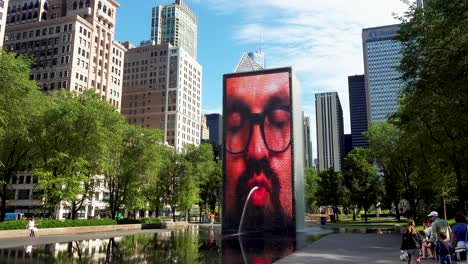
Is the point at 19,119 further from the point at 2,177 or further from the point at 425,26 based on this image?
the point at 425,26

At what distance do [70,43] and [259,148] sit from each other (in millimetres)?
85837

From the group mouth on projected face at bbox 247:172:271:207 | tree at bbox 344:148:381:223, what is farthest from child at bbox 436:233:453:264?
tree at bbox 344:148:381:223

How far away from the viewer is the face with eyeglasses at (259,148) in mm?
38688

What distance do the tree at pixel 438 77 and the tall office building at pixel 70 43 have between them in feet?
303

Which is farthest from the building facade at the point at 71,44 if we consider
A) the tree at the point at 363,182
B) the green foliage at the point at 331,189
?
the tree at the point at 363,182

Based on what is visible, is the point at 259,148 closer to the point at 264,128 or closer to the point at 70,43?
the point at 264,128

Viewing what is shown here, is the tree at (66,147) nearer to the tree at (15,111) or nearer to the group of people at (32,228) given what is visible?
the tree at (15,111)

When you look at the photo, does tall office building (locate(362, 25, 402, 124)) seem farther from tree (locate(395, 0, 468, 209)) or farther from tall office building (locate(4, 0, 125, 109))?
tree (locate(395, 0, 468, 209))

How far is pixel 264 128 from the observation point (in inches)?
1599

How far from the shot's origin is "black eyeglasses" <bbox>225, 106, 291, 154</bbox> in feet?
132

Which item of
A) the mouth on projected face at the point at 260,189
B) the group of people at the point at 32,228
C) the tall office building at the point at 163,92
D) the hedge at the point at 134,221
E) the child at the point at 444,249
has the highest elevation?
the tall office building at the point at 163,92

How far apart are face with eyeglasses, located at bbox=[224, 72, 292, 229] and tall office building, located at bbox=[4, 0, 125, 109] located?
73227mm

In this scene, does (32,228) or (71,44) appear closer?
(32,228)

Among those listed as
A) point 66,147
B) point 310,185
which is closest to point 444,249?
point 66,147
